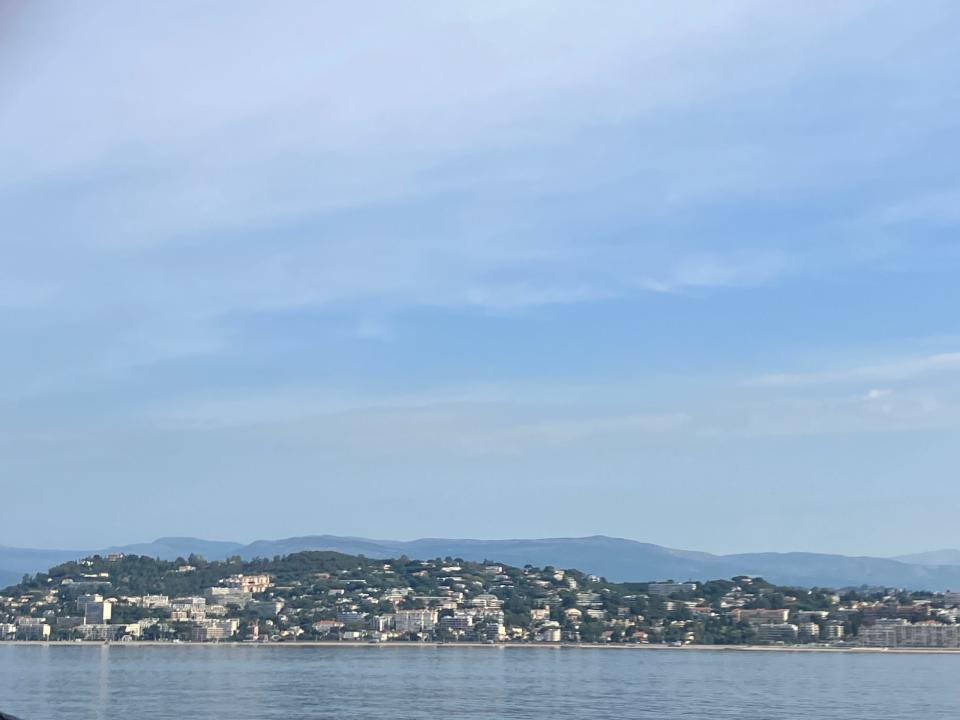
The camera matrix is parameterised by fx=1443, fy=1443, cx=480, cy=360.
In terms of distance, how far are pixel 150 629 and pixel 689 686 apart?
7794cm

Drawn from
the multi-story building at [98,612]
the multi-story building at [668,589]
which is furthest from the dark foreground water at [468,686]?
the multi-story building at [668,589]

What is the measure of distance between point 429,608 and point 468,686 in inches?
3031

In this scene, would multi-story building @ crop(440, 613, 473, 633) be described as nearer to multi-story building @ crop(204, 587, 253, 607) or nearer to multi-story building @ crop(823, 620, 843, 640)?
multi-story building @ crop(204, 587, 253, 607)

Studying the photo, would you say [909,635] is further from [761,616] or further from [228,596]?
[228,596]

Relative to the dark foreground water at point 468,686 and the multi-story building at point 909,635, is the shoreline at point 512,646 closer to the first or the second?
the multi-story building at point 909,635

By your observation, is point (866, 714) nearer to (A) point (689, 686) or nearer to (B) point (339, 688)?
(A) point (689, 686)

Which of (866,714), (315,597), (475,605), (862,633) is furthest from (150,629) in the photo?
(866,714)

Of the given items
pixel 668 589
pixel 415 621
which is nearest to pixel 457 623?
pixel 415 621

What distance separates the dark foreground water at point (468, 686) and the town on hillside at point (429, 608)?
22160mm

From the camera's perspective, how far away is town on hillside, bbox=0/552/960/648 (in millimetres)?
128750

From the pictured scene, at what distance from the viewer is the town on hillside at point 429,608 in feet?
422

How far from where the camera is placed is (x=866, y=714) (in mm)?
52031

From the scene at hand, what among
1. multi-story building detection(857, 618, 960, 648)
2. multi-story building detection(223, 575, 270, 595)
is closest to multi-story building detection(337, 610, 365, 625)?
multi-story building detection(223, 575, 270, 595)

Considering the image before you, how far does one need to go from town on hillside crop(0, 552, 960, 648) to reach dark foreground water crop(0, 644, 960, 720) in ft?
72.7
